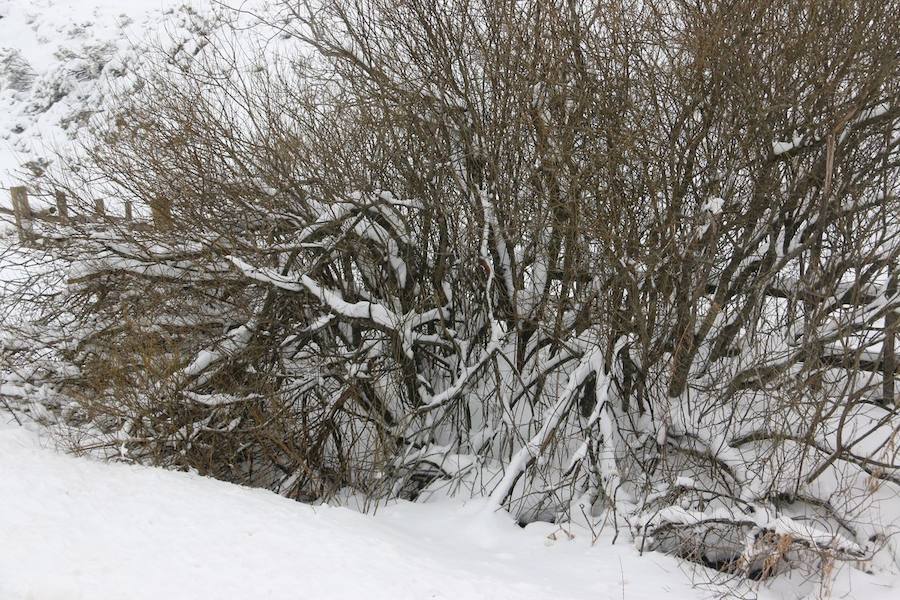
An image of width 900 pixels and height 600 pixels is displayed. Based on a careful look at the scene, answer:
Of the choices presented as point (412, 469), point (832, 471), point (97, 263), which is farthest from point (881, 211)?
point (97, 263)

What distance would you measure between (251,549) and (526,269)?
164 inches

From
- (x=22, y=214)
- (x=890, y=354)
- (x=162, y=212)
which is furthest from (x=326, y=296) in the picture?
(x=890, y=354)

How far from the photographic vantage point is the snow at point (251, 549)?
17.3 feet

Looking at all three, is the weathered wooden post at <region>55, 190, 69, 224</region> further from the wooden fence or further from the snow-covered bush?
the snow-covered bush

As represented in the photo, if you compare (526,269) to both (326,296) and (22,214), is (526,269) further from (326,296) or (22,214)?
(22,214)

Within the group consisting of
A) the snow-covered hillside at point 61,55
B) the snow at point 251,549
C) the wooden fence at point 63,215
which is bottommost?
the snow at point 251,549

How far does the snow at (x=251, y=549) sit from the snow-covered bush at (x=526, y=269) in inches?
21.3

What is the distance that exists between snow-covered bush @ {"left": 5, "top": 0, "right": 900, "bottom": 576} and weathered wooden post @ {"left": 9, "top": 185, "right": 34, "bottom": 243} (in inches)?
14.1

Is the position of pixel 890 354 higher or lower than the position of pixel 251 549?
higher

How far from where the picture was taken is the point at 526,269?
8.62m

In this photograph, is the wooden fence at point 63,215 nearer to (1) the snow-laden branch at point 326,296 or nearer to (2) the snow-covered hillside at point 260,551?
(1) the snow-laden branch at point 326,296

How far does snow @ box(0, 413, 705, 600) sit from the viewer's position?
17.3 ft

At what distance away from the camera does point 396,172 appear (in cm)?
862

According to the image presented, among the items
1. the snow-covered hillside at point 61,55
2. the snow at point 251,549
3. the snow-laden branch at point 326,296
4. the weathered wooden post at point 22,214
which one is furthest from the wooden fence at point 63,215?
the snow-covered hillside at point 61,55
